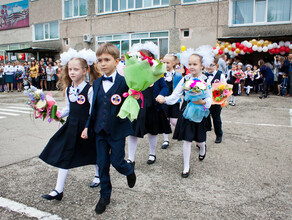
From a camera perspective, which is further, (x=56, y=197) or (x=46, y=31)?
(x=46, y=31)

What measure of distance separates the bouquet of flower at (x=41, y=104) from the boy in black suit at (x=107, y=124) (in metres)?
0.61

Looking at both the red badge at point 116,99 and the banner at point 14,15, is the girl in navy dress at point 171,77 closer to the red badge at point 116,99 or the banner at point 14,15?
the red badge at point 116,99

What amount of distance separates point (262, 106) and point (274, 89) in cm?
512

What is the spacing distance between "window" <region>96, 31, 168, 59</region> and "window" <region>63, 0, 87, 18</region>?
2826 mm

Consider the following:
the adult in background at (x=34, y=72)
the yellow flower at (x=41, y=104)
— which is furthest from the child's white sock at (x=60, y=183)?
the adult in background at (x=34, y=72)

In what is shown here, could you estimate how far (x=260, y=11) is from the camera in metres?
15.4

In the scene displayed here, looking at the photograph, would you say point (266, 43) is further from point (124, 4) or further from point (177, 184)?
point (177, 184)

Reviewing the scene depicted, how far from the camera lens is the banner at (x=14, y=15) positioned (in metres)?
26.6

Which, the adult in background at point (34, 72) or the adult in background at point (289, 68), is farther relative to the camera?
the adult in background at point (34, 72)

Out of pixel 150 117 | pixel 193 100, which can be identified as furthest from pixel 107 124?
pixel 150 117

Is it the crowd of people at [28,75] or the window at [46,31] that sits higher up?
the window at [46,31]

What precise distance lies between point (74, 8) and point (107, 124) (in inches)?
873

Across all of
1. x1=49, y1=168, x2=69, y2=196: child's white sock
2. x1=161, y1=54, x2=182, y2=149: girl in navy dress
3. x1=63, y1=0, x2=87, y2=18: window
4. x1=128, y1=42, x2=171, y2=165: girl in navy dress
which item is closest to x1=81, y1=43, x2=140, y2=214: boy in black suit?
x1=49, y1=168, x2=69, y2=196: child's white sock

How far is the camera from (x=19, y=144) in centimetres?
552
